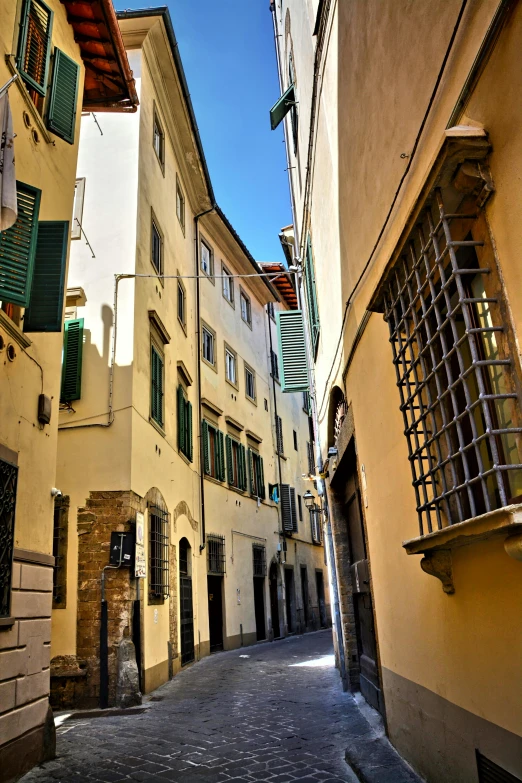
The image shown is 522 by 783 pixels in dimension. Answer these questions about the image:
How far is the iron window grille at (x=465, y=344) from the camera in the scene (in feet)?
8.31

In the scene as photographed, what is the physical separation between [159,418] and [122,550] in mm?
3329

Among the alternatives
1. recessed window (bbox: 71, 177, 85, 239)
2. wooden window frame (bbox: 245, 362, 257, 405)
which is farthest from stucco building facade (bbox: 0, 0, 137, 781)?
wooden window frame (bbox: 245, 362, 257, 405)

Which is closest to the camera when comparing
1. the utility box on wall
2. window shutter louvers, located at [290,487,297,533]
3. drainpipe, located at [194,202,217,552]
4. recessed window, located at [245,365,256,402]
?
the utility box on wall

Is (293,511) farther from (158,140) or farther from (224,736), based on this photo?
(224,736)

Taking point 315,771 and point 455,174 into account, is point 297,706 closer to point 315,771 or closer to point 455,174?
point 315,771

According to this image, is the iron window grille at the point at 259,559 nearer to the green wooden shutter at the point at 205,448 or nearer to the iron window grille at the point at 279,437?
the green wooden shutter at the point at 205,448

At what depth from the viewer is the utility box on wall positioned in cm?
935

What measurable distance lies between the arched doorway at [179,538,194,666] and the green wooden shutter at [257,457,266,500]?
6623 mm

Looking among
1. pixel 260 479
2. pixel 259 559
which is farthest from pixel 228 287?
pixel 259 559

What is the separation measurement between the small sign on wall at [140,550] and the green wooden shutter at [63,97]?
18.6 ft

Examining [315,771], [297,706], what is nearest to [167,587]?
[297,706]

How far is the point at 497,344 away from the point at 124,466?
8093 mm

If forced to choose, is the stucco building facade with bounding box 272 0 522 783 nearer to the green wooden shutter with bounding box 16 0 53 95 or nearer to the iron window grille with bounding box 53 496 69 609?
the green wooden shutter with bounding box 16 0 53 95

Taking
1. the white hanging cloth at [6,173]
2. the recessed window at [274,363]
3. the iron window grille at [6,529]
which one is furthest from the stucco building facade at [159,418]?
the white hanging cloth at [6,173]
